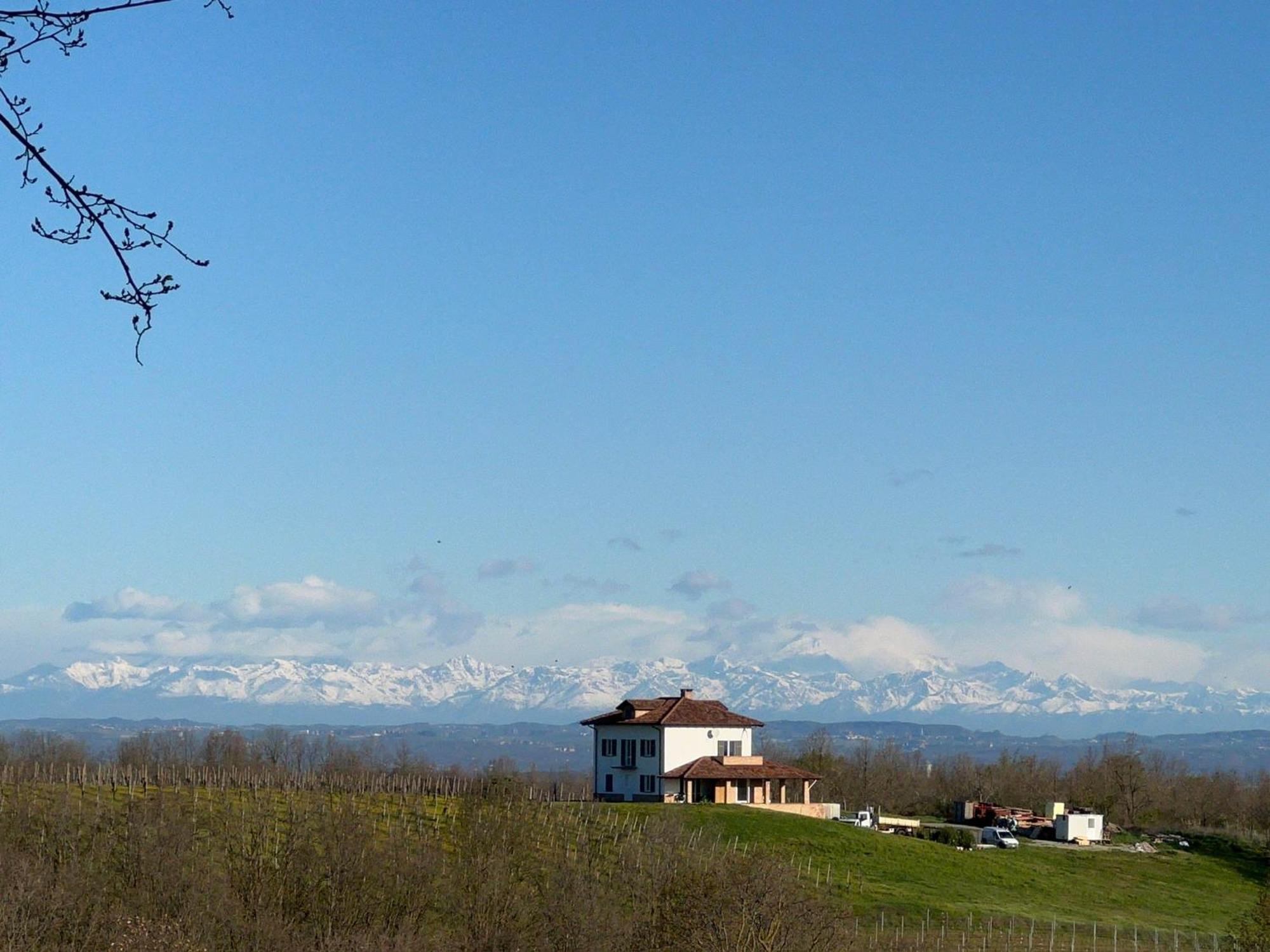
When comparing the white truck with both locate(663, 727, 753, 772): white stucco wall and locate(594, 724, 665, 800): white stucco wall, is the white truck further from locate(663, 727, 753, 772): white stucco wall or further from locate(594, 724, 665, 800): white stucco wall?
locate(594, 724, 665, 800): white stucco wall

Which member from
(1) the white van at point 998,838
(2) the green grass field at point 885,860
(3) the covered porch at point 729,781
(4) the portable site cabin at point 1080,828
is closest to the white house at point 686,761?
(3) the covered porch at point 729,781

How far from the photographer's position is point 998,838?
82750mm

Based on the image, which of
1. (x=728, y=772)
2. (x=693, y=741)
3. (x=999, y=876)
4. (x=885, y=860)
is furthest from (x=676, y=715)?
(x=999, y=876)

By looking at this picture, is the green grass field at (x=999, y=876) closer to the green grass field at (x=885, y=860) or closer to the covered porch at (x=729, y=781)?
the green grass field at (x=885, y=860)

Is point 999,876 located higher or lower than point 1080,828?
lower

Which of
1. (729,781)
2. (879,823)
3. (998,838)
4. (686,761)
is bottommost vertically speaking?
(998,838)

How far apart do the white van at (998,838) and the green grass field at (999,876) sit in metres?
0.78

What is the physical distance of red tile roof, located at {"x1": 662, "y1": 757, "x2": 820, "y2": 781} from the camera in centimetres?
8381

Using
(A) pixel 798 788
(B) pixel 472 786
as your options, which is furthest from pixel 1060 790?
(B) pixel 472 786

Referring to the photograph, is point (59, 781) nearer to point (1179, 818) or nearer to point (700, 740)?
point (700, 740)

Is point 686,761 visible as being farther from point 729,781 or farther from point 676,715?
point 729,781

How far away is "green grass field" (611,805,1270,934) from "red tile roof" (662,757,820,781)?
4507mm

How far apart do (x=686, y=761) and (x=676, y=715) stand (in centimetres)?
239

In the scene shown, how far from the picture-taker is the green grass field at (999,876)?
204 feet
